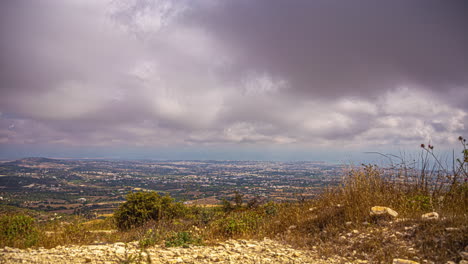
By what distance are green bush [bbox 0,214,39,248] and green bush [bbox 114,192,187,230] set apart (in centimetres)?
413

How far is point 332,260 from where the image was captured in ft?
12.7

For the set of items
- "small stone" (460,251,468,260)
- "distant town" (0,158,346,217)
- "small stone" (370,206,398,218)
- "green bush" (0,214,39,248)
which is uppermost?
"small stone" (370,206,398,218)

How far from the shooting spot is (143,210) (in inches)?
390

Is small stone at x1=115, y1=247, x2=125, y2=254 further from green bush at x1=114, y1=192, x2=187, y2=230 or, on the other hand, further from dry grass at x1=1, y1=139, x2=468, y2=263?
green bush at x1=114, y1=192, x2=187, y2=230

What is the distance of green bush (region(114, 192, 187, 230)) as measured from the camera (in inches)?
382

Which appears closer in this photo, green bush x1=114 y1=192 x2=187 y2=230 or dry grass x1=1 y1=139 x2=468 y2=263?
dry grass x1=1 y1=139 x2=468 y2=263

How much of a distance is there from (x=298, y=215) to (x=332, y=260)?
2.62 metres

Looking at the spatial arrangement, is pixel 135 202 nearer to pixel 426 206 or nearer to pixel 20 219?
pixel 20 219

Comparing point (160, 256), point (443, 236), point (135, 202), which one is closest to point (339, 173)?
point (443, 236)

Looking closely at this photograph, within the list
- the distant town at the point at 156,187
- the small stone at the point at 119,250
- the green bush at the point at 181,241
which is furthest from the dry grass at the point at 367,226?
the distant town at the point at 156,187

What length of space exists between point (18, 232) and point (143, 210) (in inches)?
193

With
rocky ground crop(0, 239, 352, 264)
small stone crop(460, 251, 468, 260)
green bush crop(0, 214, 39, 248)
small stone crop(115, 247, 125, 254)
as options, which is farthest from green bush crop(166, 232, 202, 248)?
Answer: small stone crop(460, 251, 468, 260)

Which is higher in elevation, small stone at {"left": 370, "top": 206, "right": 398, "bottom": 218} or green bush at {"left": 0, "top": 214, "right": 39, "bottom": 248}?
small stone at {"left": 370, "top": 206, "right": 398, "bottom": 218}

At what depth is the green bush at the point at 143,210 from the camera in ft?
31.9
